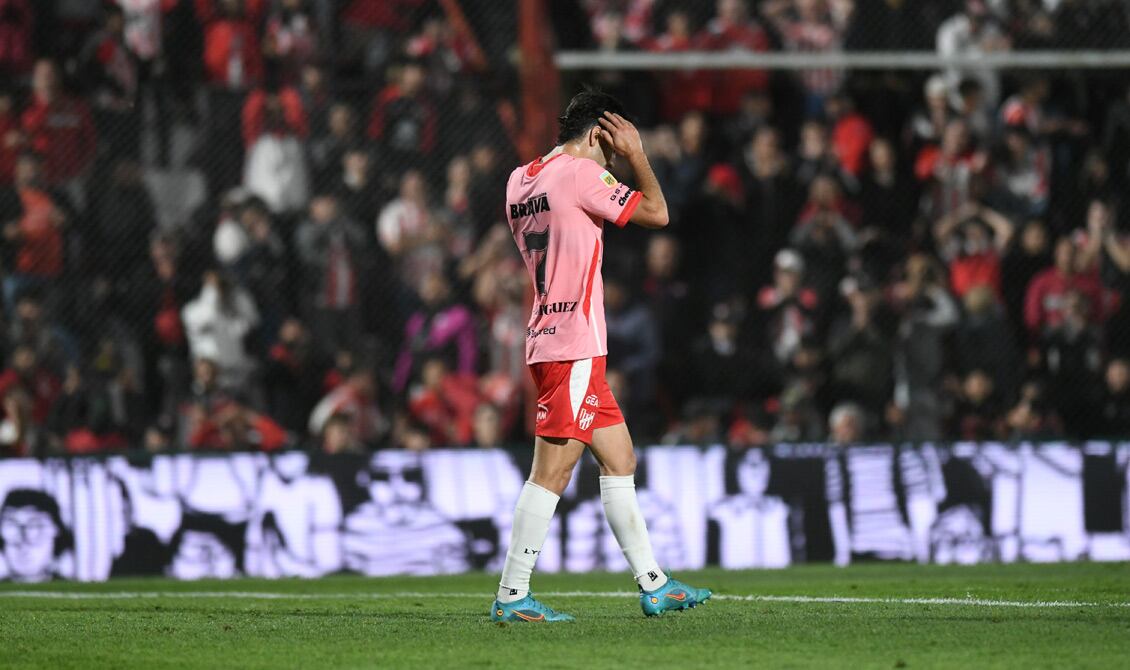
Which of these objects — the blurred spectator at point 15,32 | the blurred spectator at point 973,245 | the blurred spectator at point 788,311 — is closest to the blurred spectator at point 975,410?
the blurred spectator at point 973,245

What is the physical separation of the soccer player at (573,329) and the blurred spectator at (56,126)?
7.39 meters

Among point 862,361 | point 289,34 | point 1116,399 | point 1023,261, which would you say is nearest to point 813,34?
point 1023,261

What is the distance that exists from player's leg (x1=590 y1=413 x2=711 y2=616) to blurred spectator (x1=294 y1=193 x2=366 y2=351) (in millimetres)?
6333

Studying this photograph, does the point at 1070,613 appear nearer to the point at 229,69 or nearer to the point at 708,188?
the point at 708,188

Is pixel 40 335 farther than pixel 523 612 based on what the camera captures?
Yes

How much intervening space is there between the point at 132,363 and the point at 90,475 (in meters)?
1.36

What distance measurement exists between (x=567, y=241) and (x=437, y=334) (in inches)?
252

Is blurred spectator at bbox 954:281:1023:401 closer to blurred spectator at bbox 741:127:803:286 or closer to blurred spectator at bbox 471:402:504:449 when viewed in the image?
blurred spectator at bbox 741:127:803:286

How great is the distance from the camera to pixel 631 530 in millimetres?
6414

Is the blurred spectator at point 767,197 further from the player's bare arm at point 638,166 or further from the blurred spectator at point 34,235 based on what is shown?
the player's bare arm at point 638,166

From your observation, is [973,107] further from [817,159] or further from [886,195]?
[817,159]

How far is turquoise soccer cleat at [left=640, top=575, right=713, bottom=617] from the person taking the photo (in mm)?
6398

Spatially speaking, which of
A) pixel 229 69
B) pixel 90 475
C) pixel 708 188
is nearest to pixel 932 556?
pixel 708 188

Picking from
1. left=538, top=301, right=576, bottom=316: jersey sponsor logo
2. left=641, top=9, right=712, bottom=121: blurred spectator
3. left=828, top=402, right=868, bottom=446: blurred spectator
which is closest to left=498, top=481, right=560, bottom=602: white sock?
left=538, top=301, right=576, bottom=316: jersey sponsor logo
